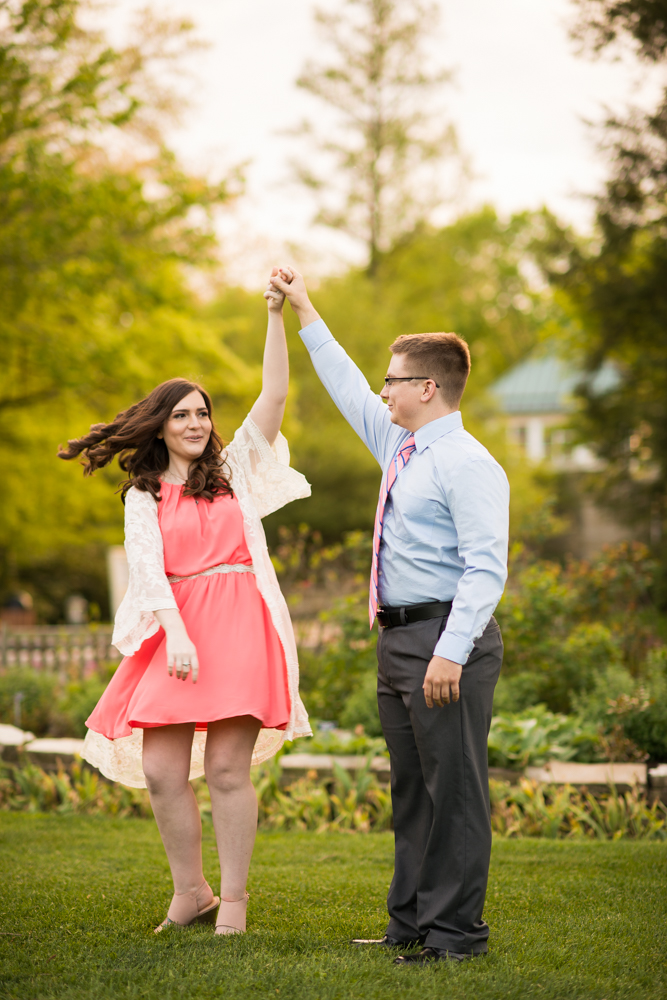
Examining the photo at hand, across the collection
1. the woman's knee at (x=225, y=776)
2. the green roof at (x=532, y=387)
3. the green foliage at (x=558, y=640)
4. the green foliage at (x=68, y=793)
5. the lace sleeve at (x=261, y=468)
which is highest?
the green roof at (x=532, y=387)

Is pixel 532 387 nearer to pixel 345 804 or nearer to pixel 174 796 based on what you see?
pixel 345 804

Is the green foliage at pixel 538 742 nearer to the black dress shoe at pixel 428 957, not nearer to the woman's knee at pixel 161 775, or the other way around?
the black dress shoe at pixel 428 957

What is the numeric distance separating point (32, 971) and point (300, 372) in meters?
19.9

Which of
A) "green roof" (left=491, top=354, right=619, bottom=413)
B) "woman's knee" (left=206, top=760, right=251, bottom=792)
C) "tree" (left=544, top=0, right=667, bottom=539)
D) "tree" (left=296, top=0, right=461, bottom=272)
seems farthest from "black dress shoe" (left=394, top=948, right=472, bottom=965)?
"green roof" (left=491, top=354, right=619, bottom=413)

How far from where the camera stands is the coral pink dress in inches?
118

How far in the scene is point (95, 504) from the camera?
47.2 feet

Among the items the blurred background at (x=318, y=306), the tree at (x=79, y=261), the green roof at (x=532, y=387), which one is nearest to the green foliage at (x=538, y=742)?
the blurred background at (x=318, y=306)

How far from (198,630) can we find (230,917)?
0.94 meters

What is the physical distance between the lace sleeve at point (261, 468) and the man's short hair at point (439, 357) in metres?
0.67

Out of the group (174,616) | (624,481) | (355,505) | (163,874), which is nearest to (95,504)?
(355,505)

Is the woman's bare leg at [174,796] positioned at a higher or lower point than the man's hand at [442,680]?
lower

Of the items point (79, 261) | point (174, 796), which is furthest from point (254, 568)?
point (79, 261)

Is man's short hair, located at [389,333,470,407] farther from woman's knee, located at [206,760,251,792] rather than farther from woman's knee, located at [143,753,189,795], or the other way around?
woman's knee, located at [143,753,189,795]

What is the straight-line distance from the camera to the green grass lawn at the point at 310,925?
102 inches
